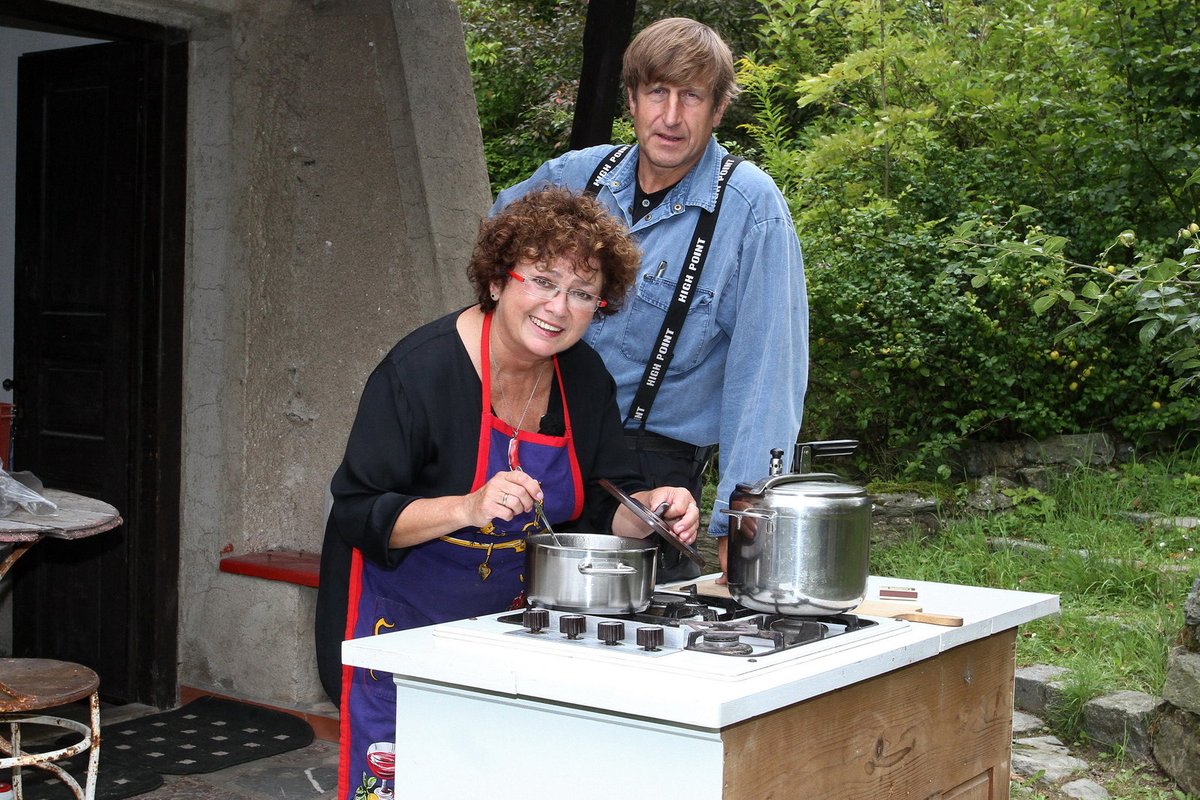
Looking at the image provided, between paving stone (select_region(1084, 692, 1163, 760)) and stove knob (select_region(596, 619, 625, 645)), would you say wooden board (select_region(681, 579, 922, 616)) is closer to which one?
stove knob (select_region(596, 619, 625, 645))

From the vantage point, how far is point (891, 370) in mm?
7645

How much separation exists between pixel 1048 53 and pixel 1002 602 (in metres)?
6.61

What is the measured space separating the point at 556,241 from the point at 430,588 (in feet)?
2.34

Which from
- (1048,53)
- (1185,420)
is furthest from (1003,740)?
(1048,53)

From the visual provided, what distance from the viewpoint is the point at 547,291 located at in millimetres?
2473

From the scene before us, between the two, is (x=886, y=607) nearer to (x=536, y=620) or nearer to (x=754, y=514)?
(x=754, y=514)

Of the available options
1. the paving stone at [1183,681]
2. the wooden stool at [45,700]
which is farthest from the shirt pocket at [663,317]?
the paving stone at [1183,681]

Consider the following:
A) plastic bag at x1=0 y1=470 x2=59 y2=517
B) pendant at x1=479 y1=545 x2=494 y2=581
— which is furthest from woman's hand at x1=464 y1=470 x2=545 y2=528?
plastic bag at x1=0 y1=470 x2=59 y2=517

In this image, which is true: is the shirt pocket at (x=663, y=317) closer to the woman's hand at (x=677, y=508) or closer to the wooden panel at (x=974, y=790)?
the woman's hand at (x=677, y=508)

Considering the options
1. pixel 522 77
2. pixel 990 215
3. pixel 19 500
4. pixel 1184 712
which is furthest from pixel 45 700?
pixel 522 77

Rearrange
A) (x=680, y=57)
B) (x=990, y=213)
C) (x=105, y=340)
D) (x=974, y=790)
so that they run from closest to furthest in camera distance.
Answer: (x=974, y=790)
(x=680, y=57)
(x=105, y=340)
(x=990, y=213)

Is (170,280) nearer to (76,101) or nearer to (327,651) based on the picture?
(76,101)

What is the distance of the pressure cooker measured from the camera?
7.18 feet

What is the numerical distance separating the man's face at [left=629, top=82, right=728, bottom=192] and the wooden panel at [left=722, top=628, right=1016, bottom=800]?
125 centimetres
